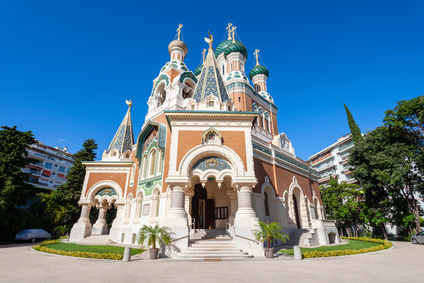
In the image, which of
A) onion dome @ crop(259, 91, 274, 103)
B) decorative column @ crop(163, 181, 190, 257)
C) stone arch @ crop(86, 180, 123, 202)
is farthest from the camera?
onion dome @ crop(259, 91, 274, 103)

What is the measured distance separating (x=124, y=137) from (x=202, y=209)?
11.8 meters

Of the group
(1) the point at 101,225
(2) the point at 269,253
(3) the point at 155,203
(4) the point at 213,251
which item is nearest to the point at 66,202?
(1) the point at 101,225

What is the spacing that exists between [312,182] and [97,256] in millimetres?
19058

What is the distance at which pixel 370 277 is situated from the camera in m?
5.61

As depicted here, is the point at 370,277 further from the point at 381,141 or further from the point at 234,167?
the point at 381,141

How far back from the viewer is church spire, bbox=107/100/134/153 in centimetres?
2134

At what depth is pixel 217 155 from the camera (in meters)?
11.3

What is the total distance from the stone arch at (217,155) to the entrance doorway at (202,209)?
461 cm

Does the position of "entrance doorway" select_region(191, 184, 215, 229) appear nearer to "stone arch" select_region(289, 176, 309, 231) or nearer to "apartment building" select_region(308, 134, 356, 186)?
"stone arch" select_region(289, 176, 309, 231)

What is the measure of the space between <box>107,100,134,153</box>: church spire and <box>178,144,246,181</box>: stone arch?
12517 mm

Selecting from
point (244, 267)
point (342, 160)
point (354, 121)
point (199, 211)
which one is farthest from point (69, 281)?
point (342, 160)

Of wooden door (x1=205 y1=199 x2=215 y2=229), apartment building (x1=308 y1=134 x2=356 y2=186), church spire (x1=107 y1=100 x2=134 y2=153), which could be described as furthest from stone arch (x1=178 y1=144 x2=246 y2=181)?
apartment building (x1=308 y1=134 x2=356 y2=186)

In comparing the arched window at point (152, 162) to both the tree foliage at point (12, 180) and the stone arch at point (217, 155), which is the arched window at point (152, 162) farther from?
the tree foliage at point (12, 180)

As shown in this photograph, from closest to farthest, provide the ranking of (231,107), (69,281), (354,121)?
1. (69,281)
2. (231,107)
3. (354,121)
